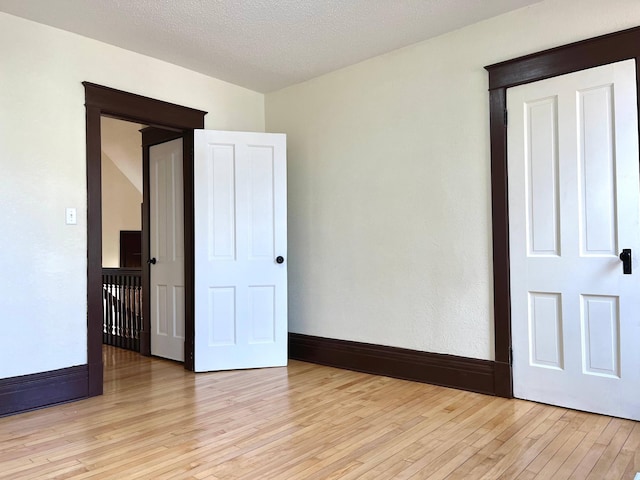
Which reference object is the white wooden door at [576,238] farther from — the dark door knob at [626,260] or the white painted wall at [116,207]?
the white painted wall at [116,207]

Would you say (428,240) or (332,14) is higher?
(332,14)

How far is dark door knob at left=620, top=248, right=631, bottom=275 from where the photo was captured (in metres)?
2.73

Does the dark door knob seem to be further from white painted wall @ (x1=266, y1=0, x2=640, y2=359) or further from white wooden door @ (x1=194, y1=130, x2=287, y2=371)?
white wooden door @ (x1=194, y1=130, x2=287, y2=371)

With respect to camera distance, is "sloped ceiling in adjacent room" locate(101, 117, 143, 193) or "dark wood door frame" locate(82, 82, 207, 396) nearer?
"dark wood door frame" locate(82, 82, 207, 396)

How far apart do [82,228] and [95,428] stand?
4.56ft

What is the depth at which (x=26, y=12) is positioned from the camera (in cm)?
308

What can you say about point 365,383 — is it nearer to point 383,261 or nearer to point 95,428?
point 383,261

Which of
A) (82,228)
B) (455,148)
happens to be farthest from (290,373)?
(455,148)

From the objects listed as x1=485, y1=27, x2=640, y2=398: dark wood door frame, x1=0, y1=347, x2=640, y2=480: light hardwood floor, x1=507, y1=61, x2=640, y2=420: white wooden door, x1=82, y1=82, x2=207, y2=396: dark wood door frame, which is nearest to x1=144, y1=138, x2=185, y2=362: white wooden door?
x1=82, y1=82, x2=207, y2=396: dark wood door frame

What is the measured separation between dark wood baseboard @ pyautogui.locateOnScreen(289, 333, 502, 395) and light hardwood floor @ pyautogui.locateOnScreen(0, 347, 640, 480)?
0.10m

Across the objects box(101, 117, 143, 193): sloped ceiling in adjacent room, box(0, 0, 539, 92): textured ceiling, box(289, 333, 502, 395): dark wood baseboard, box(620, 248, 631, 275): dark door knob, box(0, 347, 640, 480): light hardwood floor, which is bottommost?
box(0, 347, 640, 480): light hardwood floor

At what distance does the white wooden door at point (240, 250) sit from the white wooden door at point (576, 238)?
195 cm

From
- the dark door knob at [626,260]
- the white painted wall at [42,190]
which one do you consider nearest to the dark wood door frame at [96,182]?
the white painted wall at [42,190]

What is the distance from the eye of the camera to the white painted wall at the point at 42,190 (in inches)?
121
